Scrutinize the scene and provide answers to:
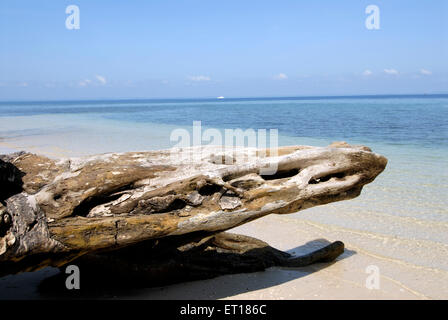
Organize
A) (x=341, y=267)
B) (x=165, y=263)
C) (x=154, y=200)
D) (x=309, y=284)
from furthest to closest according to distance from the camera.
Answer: (x=341, y=267)
(x=309, y=284)
(x=165, y=263)
(x=154, y=200)

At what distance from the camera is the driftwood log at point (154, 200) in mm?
3018

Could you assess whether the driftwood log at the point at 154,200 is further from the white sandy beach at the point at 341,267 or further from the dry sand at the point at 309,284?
the white sandy beach at the point at 341,267

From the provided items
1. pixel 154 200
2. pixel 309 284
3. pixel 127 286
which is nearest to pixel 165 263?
pixel 127 286

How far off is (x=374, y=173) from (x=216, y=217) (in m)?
1.83

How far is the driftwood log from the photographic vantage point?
3018mm

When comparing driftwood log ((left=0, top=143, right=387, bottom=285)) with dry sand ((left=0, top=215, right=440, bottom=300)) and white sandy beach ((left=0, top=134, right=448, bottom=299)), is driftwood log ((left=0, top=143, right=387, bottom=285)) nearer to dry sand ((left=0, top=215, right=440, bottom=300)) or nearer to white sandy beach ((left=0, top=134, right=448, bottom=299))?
dry sand ((left=0, top=215, right=440, bottom=300))

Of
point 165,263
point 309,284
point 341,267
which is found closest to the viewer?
point 165,263

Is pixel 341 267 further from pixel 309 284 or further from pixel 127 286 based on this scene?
pixel 127 286

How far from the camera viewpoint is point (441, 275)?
4.32 metres

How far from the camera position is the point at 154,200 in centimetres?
342
